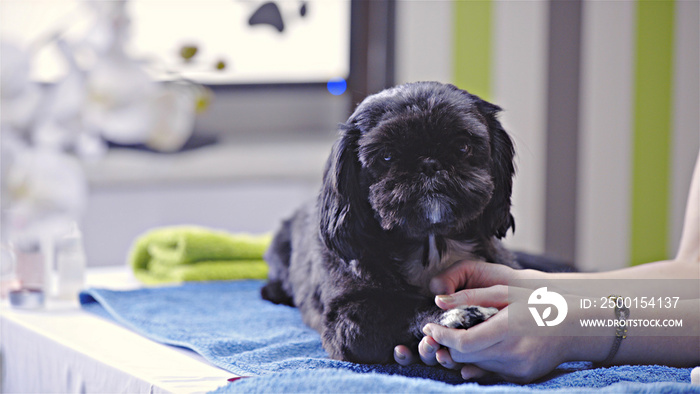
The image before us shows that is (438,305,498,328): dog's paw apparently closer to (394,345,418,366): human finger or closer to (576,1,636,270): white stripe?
(394,345,418,366): human finger

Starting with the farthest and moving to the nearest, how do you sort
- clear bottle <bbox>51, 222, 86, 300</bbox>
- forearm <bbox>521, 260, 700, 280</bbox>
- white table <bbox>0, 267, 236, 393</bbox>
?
clear bottle <bbox>51, 222, 86, 300</bbox> < forearm <bbox>521, 260, 700, 280</bbox> < white table <bbox>0, 267, 236, 393</bbox>

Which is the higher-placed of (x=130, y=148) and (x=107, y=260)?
(x=130, y=148)

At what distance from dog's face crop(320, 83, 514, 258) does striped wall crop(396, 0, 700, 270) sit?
2741 millimetres

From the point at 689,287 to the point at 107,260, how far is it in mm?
2937

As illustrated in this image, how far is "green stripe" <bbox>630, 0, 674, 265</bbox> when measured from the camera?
403 cm

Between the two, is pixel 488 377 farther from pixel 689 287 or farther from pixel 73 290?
pixel 73 290

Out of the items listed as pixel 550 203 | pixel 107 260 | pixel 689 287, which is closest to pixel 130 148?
pixel 107 260

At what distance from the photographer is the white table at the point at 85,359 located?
1.25m

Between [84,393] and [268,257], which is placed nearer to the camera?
[84,393]

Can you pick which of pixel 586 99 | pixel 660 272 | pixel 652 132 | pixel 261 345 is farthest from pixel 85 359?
pixel 652 132

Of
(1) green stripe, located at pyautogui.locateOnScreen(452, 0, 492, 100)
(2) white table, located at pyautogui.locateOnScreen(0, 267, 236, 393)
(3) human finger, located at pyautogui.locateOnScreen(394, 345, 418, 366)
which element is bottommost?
(2) white table, located at pyautogui.locateOnScreen(0, 267, 236, 393)

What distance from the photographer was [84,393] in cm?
139

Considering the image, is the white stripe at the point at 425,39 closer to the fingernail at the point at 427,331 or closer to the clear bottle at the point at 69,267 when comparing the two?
the clear bottle at the point at 69,267

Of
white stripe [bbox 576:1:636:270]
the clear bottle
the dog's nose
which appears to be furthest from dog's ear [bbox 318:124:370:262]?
white stripe [bbox 576:1:636:270]
